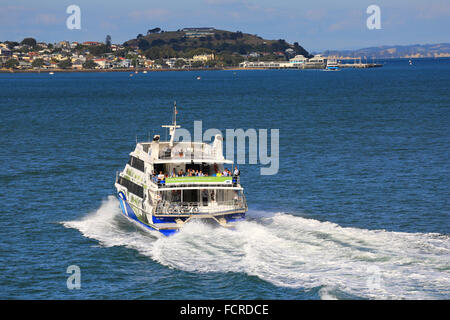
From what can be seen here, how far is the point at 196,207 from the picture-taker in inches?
1516

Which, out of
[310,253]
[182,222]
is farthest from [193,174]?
[310,253]

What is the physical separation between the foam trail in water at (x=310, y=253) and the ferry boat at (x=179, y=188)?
781 millimetres

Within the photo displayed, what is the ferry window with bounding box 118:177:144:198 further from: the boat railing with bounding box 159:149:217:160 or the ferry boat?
the boat railing with bounding box 159:149:217:160

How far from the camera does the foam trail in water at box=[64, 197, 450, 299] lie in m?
29.2

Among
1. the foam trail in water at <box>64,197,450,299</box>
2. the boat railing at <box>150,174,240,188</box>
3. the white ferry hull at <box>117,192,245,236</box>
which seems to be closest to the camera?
the foam trail in water at <box>64,197,450,299</box>

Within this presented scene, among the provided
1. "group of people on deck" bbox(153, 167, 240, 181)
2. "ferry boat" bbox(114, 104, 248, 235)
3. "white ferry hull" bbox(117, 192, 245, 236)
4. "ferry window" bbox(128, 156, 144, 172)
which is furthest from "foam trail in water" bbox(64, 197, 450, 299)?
"ferry window" bbox(128, 156, 144, 172)

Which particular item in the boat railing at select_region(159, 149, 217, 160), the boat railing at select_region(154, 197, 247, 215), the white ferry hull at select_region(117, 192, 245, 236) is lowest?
the white ferry hull at select_region(117, 192, 245, 236)

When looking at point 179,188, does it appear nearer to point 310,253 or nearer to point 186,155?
point 186,155

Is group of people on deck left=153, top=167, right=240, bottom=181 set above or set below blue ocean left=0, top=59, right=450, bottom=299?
above

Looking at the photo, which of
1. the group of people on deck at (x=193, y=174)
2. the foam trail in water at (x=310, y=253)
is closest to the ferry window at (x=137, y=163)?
the group of people on deck at (x=193, y=174)

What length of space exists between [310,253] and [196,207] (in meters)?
7.78

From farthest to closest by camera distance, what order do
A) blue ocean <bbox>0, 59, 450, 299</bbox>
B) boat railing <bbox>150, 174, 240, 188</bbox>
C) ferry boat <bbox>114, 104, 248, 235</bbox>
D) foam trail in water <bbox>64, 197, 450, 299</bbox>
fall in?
boat railing <bbox>150, 174, 240, 188</bbox> → ferry boat <bbox>114, 104, 248, 235</bbox> → blue ocean <bbox>0, 59, 450, 299</bbox> → foam trail in water <bbox>64, 197, 450, 299</bbox>

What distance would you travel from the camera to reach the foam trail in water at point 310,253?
29.2 m
